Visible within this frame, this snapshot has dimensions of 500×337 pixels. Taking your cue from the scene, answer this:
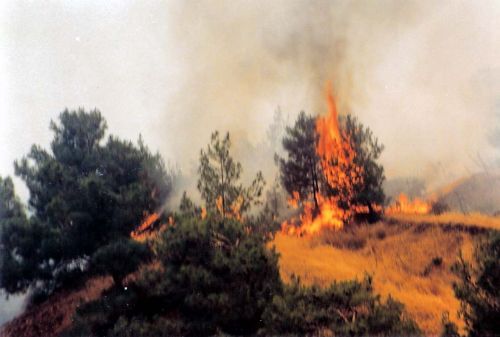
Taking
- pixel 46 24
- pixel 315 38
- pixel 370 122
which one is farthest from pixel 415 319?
pixel 46 24

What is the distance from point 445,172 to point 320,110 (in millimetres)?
6245

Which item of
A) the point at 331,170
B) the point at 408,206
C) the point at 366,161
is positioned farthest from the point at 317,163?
the point at 408,206

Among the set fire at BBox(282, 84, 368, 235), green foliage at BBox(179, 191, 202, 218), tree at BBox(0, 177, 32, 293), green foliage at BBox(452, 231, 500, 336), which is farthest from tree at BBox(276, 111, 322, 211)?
tree at BBox(0, 177, 32, 293)

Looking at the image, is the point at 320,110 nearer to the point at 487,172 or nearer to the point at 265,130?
the point at 265,130

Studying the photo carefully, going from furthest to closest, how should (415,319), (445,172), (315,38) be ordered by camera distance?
(445,172) < (315,38) < (415,319)

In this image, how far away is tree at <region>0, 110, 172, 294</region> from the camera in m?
10.6

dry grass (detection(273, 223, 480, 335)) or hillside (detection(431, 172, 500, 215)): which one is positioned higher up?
hillside (detection(431, 172, 500, 215))

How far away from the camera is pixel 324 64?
42.9ft

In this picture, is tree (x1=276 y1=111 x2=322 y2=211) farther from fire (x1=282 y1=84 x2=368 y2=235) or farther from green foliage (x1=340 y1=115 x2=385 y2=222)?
green foliage (x1=340 y1=115 x2=385 y2=222)

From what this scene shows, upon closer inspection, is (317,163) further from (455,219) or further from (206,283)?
(206,283)

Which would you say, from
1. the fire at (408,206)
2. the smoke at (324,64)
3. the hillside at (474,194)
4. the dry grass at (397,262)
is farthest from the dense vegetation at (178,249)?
the hillside at (474,194)

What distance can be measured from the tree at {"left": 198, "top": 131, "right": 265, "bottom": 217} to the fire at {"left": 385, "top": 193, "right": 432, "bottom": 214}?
16.4ft

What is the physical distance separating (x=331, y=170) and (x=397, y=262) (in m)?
4.04

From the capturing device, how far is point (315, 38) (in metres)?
13.4
